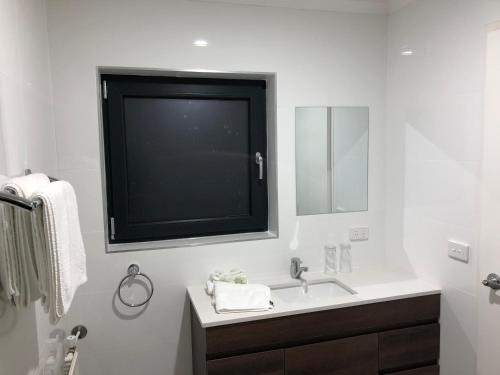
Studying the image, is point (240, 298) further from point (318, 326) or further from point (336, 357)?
point (336, 357)

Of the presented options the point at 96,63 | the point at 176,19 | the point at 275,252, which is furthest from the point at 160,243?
the point at 176,19

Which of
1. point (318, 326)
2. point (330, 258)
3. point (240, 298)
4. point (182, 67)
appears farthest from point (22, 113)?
point (330, 258)

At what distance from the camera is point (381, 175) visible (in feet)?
8.16

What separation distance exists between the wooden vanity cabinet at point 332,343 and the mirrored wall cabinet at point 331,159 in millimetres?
676

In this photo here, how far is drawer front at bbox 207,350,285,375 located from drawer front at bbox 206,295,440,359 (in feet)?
0.09

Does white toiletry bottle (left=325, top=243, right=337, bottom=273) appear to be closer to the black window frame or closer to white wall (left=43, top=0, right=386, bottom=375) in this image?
white wall (left=43, top=0, right=386, bottom=375)

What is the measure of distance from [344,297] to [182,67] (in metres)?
1.48

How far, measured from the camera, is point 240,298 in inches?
74.5

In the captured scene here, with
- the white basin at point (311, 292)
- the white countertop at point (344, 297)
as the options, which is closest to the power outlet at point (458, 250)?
the white countertop at point (344, 297)

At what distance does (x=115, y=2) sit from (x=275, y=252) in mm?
1597

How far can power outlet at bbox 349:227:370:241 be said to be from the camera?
2.45 metres

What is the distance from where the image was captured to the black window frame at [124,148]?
2090 millimetres

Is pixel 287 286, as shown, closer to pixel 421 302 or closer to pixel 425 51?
pixel 421 302

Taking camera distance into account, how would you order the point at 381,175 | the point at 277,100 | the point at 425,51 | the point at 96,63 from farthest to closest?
the point at 381,175 → the point at 277,100 → the point at 425,51 → the point at 96,63
